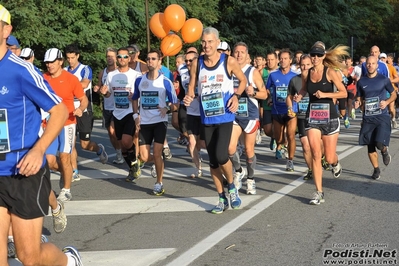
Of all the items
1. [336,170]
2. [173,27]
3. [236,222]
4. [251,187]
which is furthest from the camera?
[173,27]

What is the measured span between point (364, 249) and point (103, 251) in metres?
2.27

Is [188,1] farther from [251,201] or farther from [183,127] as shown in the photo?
[251,201]

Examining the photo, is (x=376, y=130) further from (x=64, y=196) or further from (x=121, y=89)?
(x=64, y=196)

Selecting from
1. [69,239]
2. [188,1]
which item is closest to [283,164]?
[69,239]

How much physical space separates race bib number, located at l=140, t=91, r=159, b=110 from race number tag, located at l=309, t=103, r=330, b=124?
83.2 inches

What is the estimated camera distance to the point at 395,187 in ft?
34.8

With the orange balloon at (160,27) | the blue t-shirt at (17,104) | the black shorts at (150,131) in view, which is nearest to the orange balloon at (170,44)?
the orange balloon at (160,27)

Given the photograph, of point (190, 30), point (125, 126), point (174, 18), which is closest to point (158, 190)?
point (125, 126)

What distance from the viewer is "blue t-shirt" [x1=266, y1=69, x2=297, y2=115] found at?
13.3 metres

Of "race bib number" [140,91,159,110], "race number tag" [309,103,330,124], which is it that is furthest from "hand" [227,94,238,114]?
"race bib number" [140,91,159,110]

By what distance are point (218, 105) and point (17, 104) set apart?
4.19 m

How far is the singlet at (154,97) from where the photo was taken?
1087 cm

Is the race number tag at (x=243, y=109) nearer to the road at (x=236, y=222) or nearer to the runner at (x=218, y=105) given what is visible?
the road at (x=236, y=222)

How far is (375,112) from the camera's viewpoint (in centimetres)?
1183
